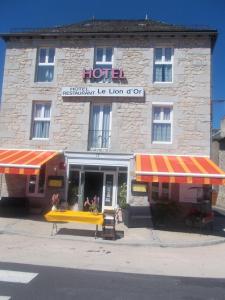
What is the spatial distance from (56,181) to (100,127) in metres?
3.49

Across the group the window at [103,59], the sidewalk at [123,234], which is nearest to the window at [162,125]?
the window at [103,59]

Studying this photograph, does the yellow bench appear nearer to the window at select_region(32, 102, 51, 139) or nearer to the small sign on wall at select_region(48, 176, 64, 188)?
the small sign on wall at select_region(48, 176, 64, 188)

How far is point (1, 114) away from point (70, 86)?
392cm

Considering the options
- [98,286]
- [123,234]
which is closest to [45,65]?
[123,234]

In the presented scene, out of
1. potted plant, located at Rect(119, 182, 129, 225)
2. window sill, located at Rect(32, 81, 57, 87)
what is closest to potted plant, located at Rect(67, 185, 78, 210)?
potted plant, located at Rect(119, 182, 129, 225)

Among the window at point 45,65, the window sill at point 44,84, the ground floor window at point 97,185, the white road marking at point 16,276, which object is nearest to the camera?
the white road marking at point 16,276

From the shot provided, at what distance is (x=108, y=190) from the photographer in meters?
17.0

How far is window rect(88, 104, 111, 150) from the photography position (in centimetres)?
1705

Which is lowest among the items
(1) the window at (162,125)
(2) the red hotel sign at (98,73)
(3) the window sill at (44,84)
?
(1) the window at (162,125)

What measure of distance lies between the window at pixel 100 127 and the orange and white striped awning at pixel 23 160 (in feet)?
6.67

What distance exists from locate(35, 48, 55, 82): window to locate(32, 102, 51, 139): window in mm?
1410

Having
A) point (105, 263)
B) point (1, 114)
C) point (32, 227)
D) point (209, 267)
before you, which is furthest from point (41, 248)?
point (1, 114)

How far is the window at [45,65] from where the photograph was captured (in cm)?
1794

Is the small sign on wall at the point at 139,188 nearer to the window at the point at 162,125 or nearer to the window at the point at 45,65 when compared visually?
the window at the point at 162,125
